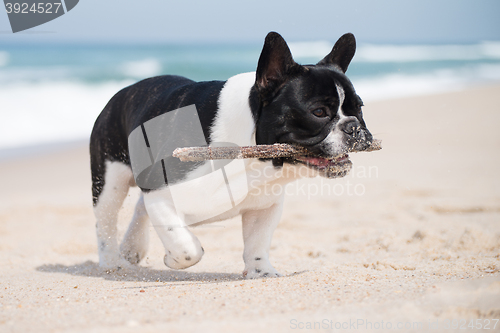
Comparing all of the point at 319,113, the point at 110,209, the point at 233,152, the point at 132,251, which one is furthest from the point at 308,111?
the point at 132,251

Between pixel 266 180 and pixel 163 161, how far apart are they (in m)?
0.73

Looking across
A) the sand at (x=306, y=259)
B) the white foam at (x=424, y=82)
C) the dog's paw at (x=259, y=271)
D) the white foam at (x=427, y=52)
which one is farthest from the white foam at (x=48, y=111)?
the white foam at (x=427, y=52)

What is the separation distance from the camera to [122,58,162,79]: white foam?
2061 cm

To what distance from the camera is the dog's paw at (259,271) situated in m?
3.72

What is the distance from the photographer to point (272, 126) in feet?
10.3

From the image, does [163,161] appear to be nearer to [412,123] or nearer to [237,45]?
[412,123]

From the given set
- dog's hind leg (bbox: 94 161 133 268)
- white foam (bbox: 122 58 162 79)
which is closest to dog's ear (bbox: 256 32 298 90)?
dog's hind leg (bbox: 94 161 133 268)

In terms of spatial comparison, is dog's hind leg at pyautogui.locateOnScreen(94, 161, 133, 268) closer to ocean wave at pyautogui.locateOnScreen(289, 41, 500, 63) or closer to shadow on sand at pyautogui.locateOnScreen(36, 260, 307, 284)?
shadow on sand at pyautogui.locateOnScreen(36, 260, 307, 284)

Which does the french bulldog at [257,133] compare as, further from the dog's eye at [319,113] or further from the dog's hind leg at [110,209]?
the dog's hind leg at [110,209]

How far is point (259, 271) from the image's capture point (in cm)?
377

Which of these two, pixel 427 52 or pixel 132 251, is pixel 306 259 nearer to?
pixel 132 251

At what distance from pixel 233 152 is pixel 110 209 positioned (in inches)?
73.9

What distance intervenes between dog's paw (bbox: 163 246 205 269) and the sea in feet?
25.0

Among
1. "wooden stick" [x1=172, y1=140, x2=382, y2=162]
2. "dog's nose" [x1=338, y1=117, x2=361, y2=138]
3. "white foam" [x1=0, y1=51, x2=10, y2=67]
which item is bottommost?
"wooden stick" [x1=172, y1=140, x2=382, y2=162]
